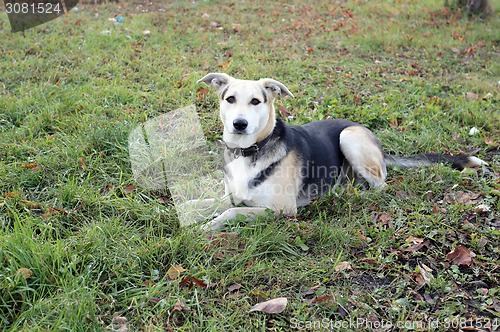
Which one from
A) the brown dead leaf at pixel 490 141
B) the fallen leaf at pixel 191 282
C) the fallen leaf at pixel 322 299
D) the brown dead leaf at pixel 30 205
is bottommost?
the fallen leaf at pixel 322 299

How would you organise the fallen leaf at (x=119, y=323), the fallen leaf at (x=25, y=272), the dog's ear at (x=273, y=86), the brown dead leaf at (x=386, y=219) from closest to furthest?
1. the fallen leaf at (x=119, y=323)
2. the fallen leaf at (x=25, y=272)
3. the brown dead leaf at (x=386, y=219)
4. the dog's ear at (x=273, y=86)

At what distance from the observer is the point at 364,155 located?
4.60 m

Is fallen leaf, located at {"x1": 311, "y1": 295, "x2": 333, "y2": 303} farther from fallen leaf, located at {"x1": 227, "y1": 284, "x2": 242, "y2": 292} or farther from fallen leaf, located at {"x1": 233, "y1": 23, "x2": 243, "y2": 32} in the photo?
fallen leaf, located at {"x1": 233, "y1": 23, "x2": 243, "y2": 32}

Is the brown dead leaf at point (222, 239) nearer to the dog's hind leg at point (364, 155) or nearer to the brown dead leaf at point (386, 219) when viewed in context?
the brown dead leaf at point (386, 219)

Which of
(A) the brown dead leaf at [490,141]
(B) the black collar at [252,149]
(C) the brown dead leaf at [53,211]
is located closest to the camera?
(C) the brown dead leaf at [53,211]

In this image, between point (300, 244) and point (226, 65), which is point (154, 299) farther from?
point (226, 65)

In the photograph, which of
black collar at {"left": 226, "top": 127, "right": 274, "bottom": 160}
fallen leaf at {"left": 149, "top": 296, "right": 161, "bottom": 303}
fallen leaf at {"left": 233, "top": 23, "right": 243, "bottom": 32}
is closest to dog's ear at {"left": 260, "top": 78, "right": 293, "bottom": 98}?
black collar at {"left": 226, "top": 127, "right": 274, "bottom": 160}

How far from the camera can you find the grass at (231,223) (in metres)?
2.92

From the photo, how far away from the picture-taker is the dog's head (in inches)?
152

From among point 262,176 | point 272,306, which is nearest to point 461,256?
point 272,306

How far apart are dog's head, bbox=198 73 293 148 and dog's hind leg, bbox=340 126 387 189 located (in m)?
0.92

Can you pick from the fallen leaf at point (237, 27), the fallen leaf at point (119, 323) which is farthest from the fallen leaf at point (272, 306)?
the fallen leaf at point (237, 27)

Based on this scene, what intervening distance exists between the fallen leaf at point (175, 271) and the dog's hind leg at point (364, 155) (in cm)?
228

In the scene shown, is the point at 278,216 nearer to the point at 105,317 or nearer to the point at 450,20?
the point at 105,317
